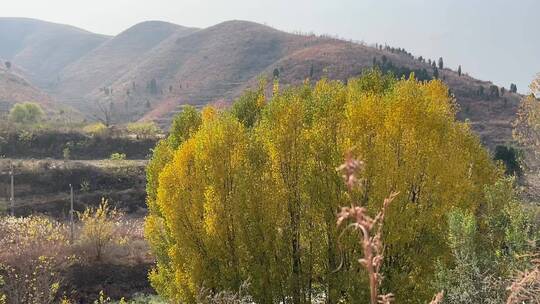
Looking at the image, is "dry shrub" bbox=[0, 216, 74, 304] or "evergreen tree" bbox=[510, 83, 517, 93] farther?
"evergreen tree" bbox=[510, 83, 517, 93]

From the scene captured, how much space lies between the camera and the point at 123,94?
460 feet

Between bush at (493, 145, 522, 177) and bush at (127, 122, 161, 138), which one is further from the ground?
bush at (493, 145, 522, 177)

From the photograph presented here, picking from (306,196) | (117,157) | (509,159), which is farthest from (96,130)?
(306,196)

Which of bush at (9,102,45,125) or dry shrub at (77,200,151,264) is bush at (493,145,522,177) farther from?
bush at (9,102,45,125)

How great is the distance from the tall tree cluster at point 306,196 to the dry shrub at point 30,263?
232 inches

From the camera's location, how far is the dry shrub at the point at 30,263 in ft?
55.5

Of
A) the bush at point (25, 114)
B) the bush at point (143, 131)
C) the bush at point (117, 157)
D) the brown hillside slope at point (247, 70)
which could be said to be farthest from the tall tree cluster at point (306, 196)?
the brown hillside slope at point (247, 70)

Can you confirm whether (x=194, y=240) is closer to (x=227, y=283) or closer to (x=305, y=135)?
(x=227, y=283)

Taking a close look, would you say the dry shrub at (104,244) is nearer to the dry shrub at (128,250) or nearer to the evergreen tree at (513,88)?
the dry shrub at (128,250)

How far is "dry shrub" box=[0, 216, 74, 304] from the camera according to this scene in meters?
16.9

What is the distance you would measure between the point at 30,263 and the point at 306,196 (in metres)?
11.5

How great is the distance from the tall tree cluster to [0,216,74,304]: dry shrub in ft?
19.3

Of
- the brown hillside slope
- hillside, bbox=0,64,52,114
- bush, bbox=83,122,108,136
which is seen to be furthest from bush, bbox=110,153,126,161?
hillside, bbox=0,64,52,114

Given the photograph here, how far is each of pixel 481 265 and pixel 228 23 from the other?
168 metres
